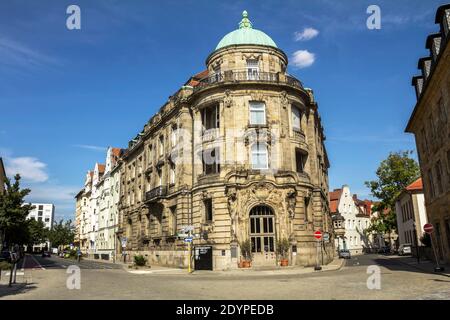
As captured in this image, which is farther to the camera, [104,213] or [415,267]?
[104,213]

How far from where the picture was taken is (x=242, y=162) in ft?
93.6

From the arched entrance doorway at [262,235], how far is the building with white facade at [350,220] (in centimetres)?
4320

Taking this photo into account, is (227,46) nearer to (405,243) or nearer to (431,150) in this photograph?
(431,150)

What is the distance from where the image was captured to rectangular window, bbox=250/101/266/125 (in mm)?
29587

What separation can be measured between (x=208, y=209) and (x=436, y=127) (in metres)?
16.4

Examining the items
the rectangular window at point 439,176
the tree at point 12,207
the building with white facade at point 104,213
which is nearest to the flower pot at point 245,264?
the rectangular window at point 439,176

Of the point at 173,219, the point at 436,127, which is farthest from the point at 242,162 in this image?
the point at 436,127

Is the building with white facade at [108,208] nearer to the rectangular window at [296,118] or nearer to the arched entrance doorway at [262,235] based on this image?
the arched entrance doorway at [262,235]

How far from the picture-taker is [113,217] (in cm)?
5853

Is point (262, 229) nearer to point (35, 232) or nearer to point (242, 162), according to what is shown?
point (242, 162)

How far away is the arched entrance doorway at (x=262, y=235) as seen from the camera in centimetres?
2691
